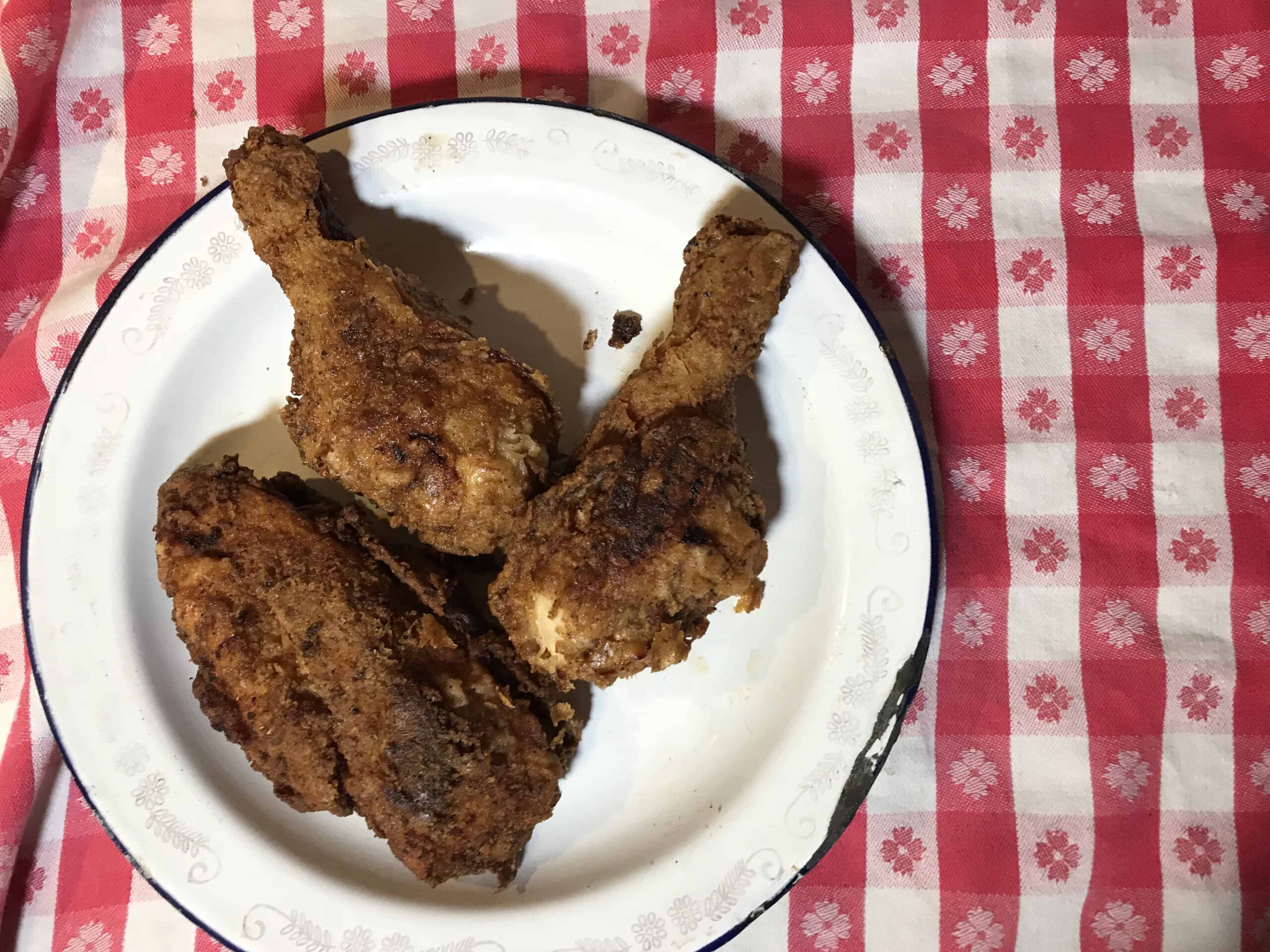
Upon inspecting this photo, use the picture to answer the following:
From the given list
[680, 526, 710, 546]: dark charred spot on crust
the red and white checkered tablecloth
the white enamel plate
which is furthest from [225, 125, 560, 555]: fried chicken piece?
the red and white checkered tablecloth

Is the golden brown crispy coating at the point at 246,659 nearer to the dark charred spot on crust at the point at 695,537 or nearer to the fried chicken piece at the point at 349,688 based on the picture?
the fried chicken piece at the point at 349,688

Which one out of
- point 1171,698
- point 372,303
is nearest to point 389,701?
point 372,303

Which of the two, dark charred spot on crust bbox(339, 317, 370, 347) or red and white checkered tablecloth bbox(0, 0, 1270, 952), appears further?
red and white checkered tablecloth bbox(0, 0, 1270, 952)

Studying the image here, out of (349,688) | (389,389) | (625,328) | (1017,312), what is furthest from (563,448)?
(1017,312)

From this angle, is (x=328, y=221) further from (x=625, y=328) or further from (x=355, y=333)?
(x=625, y=328)

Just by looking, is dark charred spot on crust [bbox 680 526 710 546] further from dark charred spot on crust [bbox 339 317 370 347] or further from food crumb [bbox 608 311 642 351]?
dark charred spot on crust [bbox 339 317 370 347]

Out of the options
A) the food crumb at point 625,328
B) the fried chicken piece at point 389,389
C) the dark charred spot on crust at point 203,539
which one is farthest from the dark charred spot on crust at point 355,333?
the food crumb at point 625,328

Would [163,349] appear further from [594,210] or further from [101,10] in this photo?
[594,210]
